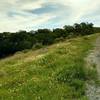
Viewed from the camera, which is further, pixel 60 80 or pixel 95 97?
pixel 60 80

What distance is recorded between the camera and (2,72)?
20484mm

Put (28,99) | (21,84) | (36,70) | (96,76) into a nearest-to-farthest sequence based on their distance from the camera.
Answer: (28,99), (21,84), (96,76), (36,70)

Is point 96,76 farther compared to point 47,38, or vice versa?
point 47,38

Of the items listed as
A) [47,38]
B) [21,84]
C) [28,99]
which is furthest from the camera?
[47,38]

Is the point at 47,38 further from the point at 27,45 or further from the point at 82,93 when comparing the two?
the point at 82,93

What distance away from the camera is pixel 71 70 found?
736 inches

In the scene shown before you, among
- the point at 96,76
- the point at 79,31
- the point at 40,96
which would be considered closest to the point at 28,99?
the point at 40,96

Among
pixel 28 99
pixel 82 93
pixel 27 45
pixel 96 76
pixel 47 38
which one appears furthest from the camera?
pixel 47 38

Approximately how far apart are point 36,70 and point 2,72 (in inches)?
75.2

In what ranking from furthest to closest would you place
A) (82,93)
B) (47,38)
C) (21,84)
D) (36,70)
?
(47,38) < (36,70) < (21,84) < (82,93)

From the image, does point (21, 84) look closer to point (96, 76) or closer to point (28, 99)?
point (28, 99)

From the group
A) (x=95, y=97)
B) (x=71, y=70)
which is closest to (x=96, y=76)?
(x=71, y=70)

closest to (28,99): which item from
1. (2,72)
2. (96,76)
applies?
(96,76)

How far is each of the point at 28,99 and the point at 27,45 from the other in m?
60.2
